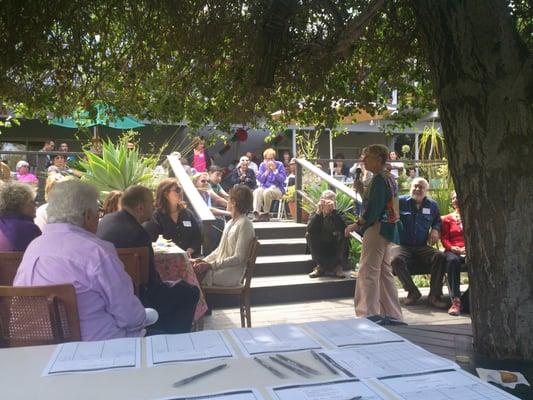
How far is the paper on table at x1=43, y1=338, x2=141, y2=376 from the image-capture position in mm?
1420

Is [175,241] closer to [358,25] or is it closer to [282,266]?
[282,266]

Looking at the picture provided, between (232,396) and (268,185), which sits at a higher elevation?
(268,185)

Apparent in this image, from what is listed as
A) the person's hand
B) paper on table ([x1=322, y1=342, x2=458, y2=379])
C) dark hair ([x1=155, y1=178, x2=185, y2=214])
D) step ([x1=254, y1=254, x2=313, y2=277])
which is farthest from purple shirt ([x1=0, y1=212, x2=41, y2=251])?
the person's hand

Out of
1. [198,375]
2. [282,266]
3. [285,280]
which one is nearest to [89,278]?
[198,375]

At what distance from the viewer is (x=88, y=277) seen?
7.96 ft

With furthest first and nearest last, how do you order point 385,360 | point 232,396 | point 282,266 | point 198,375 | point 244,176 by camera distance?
point 244,176 → point 282,266 → point 385,360 → point 198,375 → point 232,396

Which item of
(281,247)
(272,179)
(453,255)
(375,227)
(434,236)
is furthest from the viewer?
(272,179)

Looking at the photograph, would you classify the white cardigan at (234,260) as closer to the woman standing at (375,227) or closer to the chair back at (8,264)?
the woman standing at (375,227)

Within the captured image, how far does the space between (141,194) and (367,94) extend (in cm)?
229

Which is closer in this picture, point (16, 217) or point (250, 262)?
point (16, 217)

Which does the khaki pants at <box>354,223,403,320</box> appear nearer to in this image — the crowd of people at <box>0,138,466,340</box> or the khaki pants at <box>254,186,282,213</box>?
the crowd of people at <box>0,138,466,340</box>

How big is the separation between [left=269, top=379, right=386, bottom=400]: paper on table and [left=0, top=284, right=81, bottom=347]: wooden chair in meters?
1.40

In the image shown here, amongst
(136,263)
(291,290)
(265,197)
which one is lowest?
(291,290)

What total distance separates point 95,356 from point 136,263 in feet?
6.66
